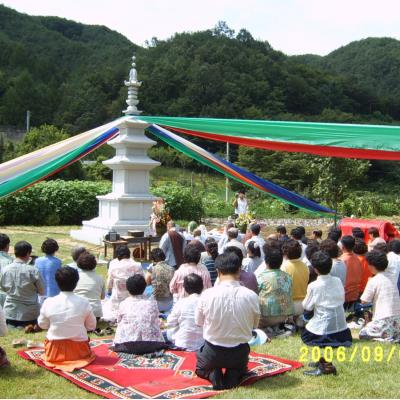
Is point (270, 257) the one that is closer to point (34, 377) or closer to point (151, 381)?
point (151, 381)

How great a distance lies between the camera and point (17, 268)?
18.1 ft

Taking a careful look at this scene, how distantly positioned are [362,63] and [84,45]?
38327 millimetres

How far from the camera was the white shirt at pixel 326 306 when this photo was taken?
194 inches

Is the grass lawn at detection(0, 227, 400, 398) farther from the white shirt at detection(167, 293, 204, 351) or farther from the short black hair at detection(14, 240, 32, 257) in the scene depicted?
the short black hair at detection(14, 240, 32, 257)

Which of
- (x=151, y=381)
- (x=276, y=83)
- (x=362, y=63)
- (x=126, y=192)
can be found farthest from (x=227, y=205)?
(x=362, y=63)

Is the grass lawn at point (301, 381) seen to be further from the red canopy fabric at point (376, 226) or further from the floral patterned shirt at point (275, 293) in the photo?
the red canopy fabric at point (376, 226)

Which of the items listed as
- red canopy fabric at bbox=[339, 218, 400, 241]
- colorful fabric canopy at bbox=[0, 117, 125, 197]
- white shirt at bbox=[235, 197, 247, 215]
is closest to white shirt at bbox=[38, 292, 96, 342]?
colorful fabric canopy at bbox=[0, 117, 125, 197]

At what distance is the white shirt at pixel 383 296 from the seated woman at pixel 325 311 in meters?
0.44

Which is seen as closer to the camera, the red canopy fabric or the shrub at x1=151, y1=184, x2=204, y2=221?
the red canopy fabric

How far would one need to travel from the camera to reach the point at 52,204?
16.3 m

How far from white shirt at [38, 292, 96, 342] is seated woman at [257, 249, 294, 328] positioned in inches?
73.7

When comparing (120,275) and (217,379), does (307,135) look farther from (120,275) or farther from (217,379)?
(217,379)

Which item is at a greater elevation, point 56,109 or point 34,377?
point 56,109

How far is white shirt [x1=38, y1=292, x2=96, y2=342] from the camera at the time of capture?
4.42 m
